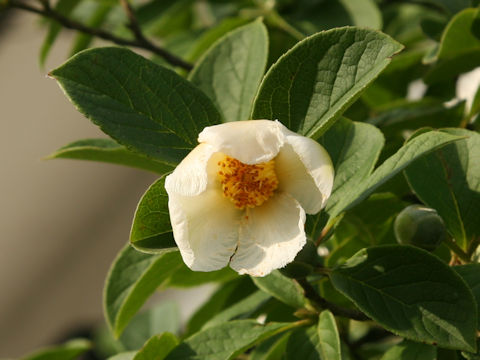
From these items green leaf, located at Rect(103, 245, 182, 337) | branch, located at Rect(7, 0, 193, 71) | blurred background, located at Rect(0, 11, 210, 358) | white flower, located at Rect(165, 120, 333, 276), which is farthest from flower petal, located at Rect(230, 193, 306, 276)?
blurred background, located at Rect(0, 11, 210, 358)

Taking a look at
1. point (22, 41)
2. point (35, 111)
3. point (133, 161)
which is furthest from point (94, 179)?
point (133, 161)

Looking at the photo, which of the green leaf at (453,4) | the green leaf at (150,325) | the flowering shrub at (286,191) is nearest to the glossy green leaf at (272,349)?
the flowering shrub at (286,191)

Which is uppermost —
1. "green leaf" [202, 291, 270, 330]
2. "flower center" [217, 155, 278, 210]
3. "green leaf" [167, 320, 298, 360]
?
"flower center" [217, 155, 278, 210]

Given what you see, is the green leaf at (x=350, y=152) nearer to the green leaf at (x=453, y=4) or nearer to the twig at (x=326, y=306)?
the twig at (x=326, y=306)

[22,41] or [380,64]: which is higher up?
[380,64]

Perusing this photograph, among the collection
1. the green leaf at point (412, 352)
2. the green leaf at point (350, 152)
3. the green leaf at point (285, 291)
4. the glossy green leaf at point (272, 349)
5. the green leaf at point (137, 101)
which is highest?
the green leaf at point (137, 101)

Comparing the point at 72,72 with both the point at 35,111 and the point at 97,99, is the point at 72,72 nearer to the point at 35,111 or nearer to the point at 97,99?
the point at 97,99

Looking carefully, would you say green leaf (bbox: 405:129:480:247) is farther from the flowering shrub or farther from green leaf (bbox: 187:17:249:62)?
green leaf (bbox: 187:17:249:62)
